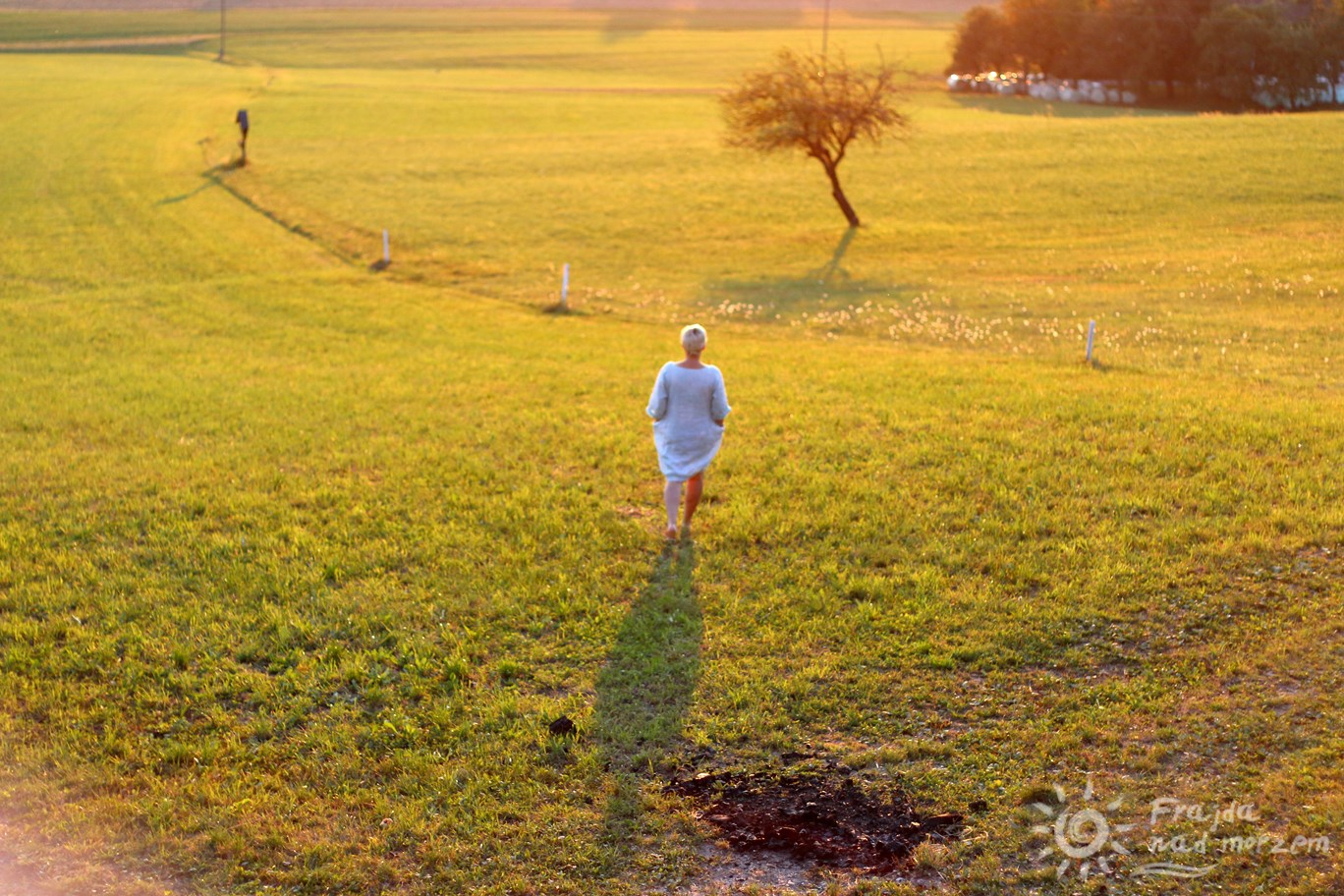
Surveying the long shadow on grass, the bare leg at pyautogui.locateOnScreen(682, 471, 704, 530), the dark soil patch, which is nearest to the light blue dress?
the bare leg at pyautogui.locateOnScreen(682, 471, 704, 530)

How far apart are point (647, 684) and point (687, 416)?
3.12 meters

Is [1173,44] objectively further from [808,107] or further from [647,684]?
[647,684]

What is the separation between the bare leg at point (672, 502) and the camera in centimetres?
1082

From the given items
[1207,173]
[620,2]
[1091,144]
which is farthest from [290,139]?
[620,2]

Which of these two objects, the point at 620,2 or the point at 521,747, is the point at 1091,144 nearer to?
the point at 521,747

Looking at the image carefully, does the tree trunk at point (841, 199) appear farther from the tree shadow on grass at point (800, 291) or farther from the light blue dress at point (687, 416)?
the light blue dress at point (687, 416)

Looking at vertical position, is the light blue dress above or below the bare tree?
below

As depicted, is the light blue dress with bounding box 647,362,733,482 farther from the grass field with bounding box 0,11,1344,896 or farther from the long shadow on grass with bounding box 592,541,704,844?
the long shadow on grass with bounding box 592,541,704,844

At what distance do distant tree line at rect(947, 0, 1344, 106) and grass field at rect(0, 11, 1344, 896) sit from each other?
44.8m

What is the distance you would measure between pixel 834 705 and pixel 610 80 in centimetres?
8516

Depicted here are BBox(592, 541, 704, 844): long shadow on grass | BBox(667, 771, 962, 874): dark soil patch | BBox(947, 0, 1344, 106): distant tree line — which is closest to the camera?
BBox(667, 771, 962, 874): dark soil patch

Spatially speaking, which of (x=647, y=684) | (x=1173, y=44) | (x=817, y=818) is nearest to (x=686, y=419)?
(x=647, y=684)

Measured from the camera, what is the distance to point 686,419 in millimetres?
10758

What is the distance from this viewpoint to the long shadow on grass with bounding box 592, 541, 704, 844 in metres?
7.39
